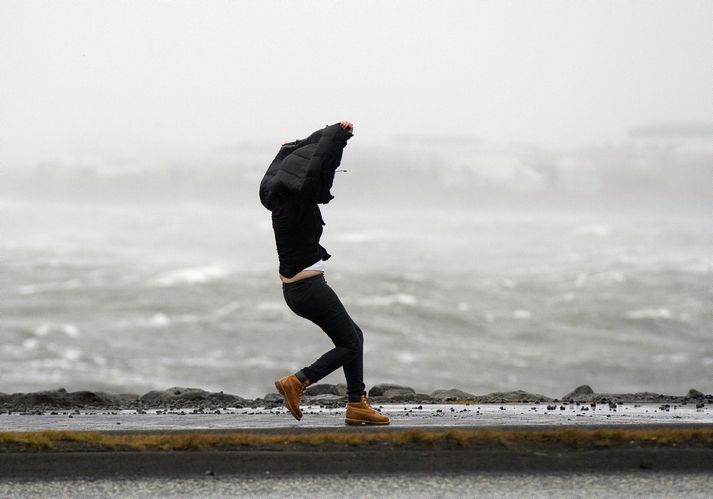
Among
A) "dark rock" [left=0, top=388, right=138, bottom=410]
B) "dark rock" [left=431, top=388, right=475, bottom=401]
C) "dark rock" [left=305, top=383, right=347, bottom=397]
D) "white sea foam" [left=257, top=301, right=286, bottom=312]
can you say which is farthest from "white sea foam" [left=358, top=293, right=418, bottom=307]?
"dark rock" [left=0, top=388, right=138, bottom=410]

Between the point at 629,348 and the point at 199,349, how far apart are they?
179ft

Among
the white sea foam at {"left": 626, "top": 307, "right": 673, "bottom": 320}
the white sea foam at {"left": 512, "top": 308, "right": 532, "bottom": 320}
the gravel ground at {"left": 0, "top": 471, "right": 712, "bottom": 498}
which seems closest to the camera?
the gravel ground at {"left": 0, "top": 471, "right": 712, "bottom": 498}

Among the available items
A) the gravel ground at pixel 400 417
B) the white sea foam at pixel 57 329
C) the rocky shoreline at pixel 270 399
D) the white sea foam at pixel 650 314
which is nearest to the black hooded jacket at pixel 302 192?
the gravel ground at pixel 400 417

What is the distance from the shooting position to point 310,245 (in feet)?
33.5

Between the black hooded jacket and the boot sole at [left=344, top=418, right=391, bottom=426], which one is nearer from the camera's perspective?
the black hooded jacket

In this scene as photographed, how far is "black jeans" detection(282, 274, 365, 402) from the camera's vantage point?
10258 millimetres

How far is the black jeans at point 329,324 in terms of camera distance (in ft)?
33.7

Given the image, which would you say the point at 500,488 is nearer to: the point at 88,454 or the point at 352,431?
the point at 352,431

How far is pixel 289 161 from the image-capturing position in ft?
33.2

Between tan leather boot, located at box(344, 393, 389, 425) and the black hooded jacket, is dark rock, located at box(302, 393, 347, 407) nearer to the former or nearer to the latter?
tan leather boot, located at box(344, 393, 389, 425)

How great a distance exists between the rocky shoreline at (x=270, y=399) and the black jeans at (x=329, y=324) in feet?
9.26

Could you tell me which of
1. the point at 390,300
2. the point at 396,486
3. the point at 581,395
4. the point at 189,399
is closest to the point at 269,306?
the point at 390,300

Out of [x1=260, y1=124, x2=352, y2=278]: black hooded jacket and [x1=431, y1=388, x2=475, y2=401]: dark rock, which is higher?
[x1=260, y1=124, x2=352, y2=278]: black hooded jacket

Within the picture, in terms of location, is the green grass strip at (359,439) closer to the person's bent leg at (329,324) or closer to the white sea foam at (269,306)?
the person's bent leg at (329,324)
